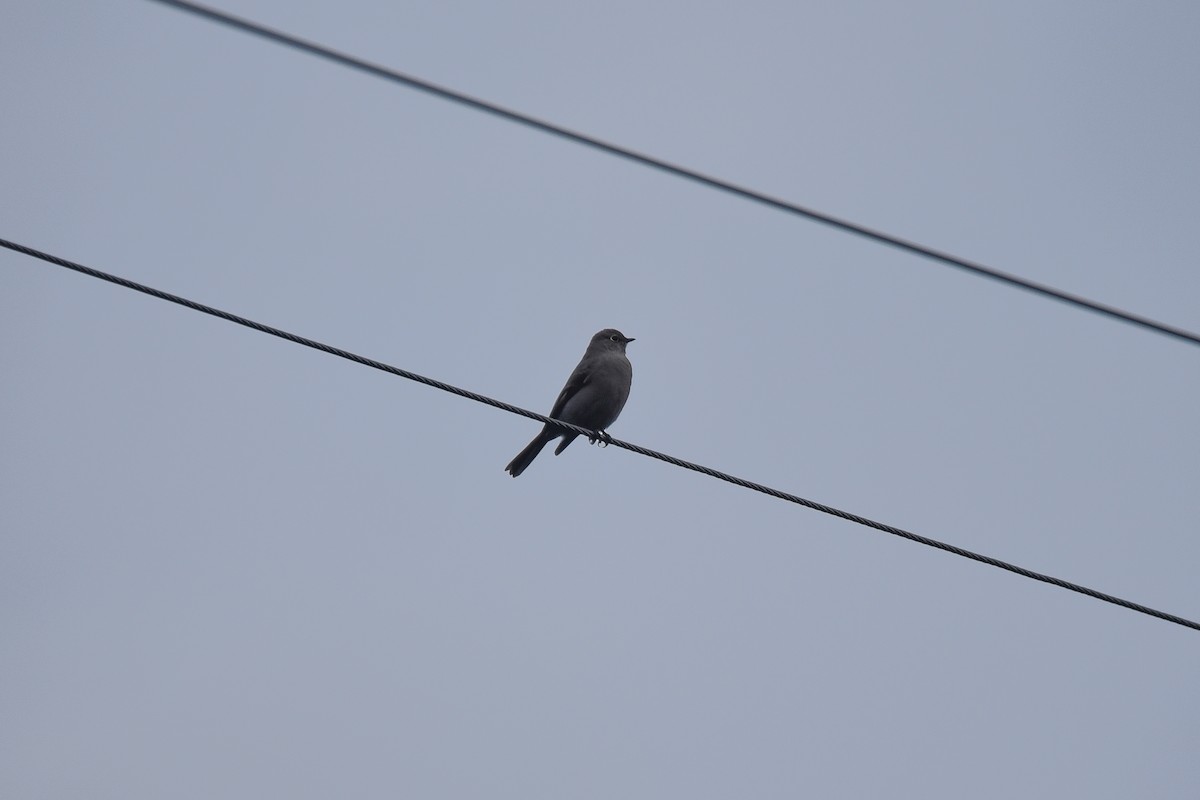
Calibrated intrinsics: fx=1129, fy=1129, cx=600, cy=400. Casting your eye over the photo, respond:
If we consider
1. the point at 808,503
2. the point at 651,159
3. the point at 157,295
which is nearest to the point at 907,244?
the point at 651,159

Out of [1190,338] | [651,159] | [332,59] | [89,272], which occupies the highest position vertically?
[1190,338]

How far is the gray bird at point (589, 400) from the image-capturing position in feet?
35.3

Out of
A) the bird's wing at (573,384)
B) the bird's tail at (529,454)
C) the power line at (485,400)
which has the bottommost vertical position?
the power line at (485,400)

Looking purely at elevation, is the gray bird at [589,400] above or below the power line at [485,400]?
above

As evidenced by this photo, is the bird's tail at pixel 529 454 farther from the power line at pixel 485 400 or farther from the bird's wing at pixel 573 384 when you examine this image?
the power line at pixel 485 400

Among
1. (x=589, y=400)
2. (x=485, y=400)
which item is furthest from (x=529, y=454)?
(x=485, y=400)

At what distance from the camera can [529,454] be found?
1102cm

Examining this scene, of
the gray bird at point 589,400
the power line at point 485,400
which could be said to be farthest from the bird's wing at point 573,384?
the power line at point 485,400

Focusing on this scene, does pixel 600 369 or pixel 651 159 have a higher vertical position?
pixel 600 369

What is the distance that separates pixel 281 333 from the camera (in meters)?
5.42

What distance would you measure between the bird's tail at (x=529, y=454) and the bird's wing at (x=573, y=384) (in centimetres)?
31

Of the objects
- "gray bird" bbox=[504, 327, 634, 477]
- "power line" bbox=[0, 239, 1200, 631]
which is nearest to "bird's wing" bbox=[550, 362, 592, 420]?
"gray bird" bbox=[504, 327, 634, 477]

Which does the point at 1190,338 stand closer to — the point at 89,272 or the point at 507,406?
the point at 507,406

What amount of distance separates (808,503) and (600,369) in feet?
18.3
